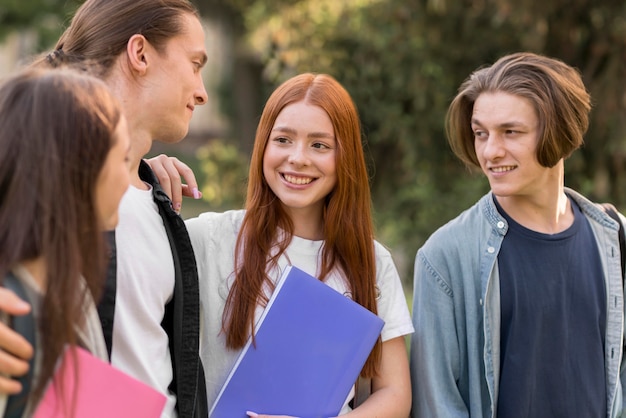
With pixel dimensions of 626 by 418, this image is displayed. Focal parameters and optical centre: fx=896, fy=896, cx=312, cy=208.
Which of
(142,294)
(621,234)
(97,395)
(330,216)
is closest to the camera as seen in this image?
(97,395)

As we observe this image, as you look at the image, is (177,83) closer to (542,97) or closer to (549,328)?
(542,97)

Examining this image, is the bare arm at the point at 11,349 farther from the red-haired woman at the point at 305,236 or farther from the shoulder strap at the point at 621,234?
the shoulder strap at the point at 621,234

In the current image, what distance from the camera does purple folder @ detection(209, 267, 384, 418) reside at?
238 centimetres

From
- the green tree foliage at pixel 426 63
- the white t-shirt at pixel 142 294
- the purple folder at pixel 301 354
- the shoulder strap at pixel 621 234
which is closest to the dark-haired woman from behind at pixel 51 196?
the white t-shirt at pixel 142 294

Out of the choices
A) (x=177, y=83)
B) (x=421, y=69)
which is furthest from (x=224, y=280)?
(x=421, y=69)

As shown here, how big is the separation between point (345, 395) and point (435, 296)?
0.49 meters

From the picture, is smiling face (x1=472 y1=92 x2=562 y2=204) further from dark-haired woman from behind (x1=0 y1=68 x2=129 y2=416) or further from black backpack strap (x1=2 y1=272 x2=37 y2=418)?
black backpack strap (x1=2 y1=272 x2=37 y2=418)

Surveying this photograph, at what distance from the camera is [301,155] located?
255cm

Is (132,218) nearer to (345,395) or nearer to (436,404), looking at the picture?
(345,395)

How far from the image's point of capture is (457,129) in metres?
2.97

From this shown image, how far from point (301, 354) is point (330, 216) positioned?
44 centimetres

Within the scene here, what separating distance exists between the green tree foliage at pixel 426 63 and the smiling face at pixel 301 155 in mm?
3439

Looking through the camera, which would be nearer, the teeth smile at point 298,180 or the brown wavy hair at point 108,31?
the brown wavy hair at point 108,31

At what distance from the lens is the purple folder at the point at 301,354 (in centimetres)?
238
